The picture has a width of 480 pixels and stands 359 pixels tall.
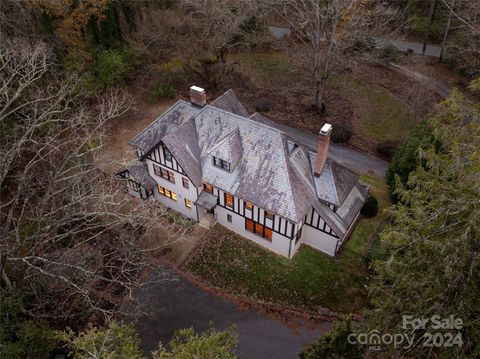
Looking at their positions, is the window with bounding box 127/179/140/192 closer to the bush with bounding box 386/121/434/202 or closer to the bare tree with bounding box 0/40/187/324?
the bare tree with bounding box 0/40/187/324

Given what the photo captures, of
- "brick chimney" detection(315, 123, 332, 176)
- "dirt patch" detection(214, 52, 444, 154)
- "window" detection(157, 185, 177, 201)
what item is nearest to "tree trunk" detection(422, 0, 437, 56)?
"dirt patch" detection(214, 52, 444, 154)

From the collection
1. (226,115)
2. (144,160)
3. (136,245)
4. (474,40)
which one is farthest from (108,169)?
(474,40)

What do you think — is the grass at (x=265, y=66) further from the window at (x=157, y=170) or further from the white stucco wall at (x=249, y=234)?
the white stucco wall at (x=249, y=234)

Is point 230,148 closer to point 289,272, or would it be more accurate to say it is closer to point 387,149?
point 289,272

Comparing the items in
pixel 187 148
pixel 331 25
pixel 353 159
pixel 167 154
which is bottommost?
pixel 353 159

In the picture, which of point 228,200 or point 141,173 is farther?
point 141,173

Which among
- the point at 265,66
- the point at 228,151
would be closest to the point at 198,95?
the point at 228,151
